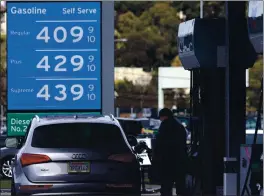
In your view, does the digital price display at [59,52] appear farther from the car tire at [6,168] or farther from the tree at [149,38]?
the tree at [149,38]

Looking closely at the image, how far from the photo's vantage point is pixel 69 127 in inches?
550

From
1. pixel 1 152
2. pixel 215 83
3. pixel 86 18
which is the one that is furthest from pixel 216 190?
pixel 1 152

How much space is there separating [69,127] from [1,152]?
46.7 ft

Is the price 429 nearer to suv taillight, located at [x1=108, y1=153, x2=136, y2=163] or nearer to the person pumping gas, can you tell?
the person pumping gas

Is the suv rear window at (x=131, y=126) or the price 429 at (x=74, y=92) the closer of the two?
the price 429 at (x=74, y=92)

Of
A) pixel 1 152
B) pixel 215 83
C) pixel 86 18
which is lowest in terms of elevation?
pixel 1 152

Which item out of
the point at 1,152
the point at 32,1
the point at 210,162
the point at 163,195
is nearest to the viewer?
the point at 163,195

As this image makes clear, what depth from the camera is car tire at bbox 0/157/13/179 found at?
89.4 feet

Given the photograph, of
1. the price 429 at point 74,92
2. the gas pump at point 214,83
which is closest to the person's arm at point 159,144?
the gas pump at point 214,83

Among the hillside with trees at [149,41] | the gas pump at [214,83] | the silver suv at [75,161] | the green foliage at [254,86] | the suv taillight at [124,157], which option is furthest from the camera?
the hillside with trees at [149,41]

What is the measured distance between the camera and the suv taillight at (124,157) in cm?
1361

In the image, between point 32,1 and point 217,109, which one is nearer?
point 217,109

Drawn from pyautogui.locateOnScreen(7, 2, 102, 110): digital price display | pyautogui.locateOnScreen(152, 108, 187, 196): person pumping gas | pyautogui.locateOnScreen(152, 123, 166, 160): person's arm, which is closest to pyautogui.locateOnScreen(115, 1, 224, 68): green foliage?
pyautogui.locateOnScreen(7, 2, 102, 110): digital price display

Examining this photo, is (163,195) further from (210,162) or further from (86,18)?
(86,18)
